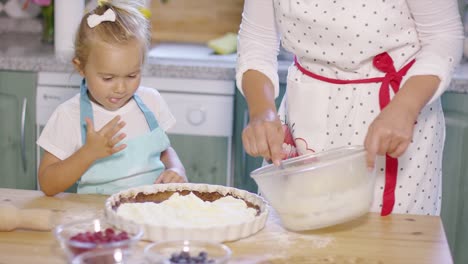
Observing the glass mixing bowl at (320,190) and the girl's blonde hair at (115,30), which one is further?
the girl's blonde hair at (115,30)

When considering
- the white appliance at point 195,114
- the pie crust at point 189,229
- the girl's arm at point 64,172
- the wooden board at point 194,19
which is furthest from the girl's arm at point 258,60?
the wooden board at point 194,19

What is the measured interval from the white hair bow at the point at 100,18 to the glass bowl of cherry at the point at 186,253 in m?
0.79

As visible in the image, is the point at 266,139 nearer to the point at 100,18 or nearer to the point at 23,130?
the point at 100,18

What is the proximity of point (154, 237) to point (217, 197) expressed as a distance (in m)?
0.24

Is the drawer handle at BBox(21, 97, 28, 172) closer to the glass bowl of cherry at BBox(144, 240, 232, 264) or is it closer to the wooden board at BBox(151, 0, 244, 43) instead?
the wooden board at BBox(151, 0, 244, 43)

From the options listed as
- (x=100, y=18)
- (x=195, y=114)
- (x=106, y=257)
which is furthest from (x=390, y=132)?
(x=195, y=114)

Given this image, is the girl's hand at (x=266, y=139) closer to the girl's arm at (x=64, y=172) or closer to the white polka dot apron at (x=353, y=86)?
the white polka dot apron at (x=353, y=86)

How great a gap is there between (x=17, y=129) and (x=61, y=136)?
991 millimetres

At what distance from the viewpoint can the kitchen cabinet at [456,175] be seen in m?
→ 2.55

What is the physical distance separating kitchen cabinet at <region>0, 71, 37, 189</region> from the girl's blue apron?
2.93ft

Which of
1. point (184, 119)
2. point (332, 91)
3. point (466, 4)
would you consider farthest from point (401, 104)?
point (466, 4)

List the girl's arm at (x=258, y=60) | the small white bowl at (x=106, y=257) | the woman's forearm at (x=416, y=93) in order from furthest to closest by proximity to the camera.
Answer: the girl's arm at (x=258, y=60), the woman's forearm at (x=416, y=93), the small white bowl at (x=106, y=257)

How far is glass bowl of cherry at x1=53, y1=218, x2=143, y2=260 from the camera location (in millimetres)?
1114

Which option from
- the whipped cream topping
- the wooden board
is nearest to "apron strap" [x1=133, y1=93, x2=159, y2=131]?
the whipped cream topping
